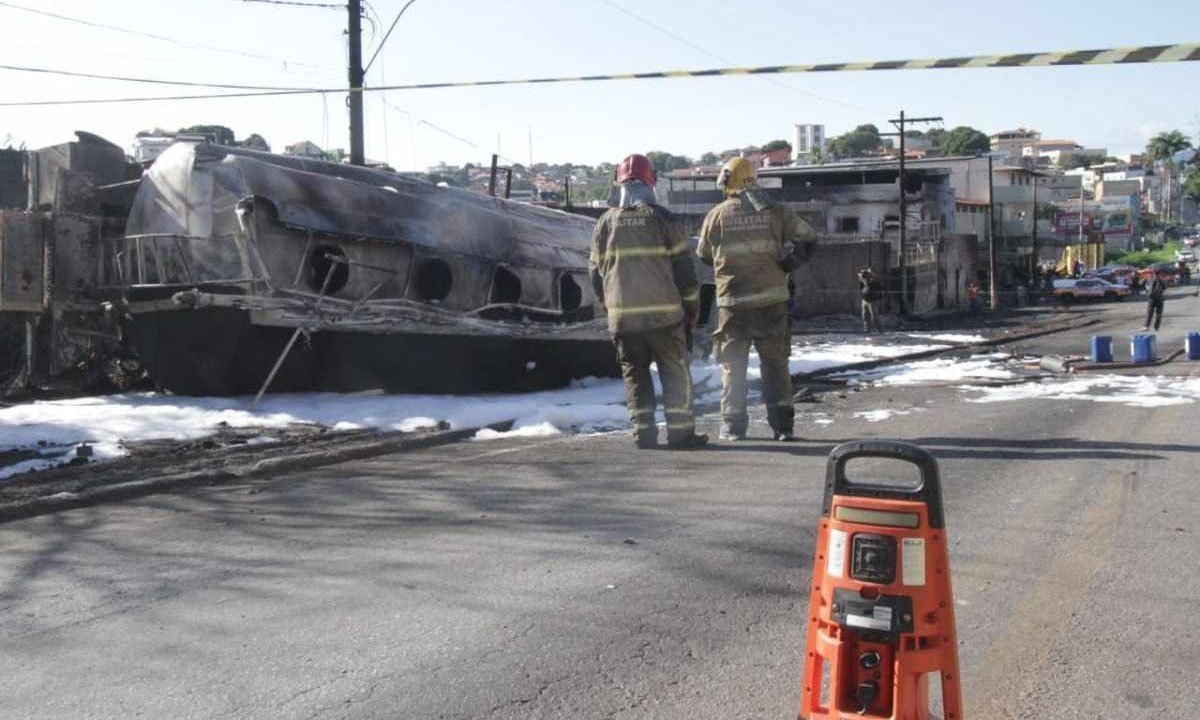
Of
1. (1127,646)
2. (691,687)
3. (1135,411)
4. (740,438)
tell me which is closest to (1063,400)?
(1135,411)

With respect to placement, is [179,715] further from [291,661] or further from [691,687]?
[691,687]

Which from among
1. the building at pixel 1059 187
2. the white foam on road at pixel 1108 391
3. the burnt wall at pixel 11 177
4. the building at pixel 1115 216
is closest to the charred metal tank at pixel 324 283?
the white foam on road at pixel 1108 391

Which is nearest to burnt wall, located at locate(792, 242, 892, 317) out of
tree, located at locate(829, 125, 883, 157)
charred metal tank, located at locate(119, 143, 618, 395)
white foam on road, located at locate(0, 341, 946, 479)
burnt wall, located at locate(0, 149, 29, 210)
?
burnt wall, located at locate(0, 149, 29, 210)

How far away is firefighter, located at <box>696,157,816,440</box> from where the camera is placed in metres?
8.70

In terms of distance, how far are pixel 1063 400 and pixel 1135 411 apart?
894 millimetres

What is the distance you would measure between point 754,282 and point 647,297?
780mm

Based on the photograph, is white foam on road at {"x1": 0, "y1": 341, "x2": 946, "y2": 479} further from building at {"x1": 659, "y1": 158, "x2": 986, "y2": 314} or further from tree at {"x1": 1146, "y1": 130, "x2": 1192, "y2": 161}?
tree at {"x1": 1146, "y1": 130, "x2": 1192, "y2": 161}

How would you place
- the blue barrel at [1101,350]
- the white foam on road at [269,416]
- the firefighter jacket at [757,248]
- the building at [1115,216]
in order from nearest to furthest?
the firefighter jacket at [757,248], the white foam on road at [269,416], the blue barrel at [1101,350], the building at [1115,216]

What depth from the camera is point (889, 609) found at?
2938 mm

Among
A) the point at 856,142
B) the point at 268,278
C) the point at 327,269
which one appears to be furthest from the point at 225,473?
the point at 856,142

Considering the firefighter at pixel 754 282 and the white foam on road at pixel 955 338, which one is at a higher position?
the firefighter at pixel 754 282

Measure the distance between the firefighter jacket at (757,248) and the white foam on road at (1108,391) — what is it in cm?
363

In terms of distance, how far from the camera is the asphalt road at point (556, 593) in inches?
151

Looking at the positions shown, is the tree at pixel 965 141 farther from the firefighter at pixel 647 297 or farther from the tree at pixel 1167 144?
the firefighter at pixel 647 297
